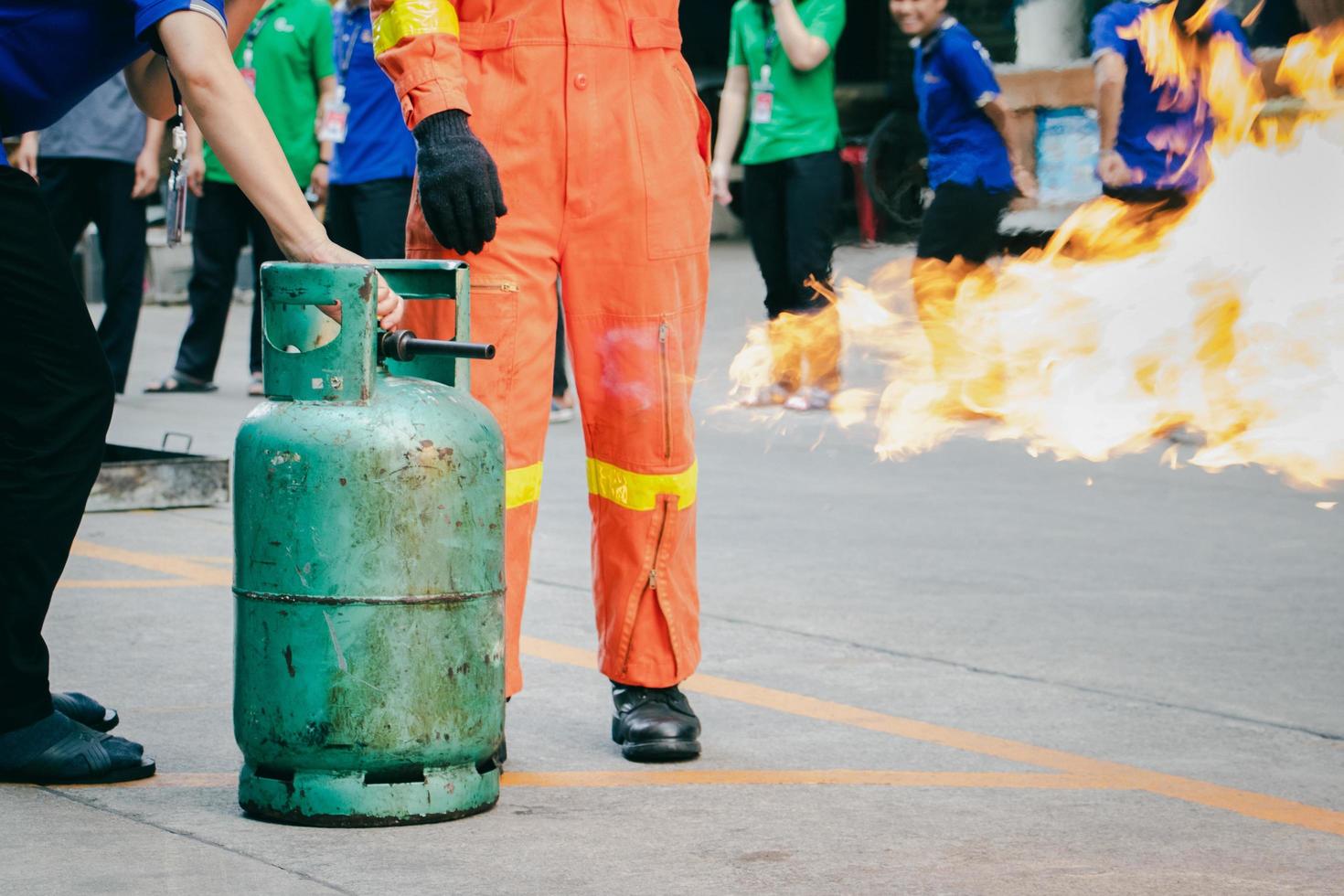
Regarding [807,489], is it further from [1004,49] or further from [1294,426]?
[1004,49]

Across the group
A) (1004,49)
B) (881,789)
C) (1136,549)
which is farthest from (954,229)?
(1004,49)

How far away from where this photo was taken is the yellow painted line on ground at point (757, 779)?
380cm

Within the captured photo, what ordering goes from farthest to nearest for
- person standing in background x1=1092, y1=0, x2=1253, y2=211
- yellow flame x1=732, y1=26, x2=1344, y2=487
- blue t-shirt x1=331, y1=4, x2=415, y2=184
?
blue t-shirt x1=331, y1=4, x2=415, y2=184 < person standing in background x1=1092, y1=0, x2=1253, y2=211 < yellow flame x1=732, y1=26, x2=1344, y2=487

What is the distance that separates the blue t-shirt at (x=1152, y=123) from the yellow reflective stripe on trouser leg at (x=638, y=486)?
12.1 ft

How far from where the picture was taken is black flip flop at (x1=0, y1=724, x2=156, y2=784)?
3.69 metres

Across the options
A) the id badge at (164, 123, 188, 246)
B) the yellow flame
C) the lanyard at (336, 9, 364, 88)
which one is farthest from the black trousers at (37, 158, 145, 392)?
the id badge at (164, 123, 188, 246)

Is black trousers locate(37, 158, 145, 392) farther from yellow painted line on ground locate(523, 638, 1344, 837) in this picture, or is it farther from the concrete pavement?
yellow painted line on ground locate(523, 638, 1344, 837)

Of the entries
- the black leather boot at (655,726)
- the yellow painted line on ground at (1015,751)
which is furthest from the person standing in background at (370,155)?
the black leather boot at (655,726)

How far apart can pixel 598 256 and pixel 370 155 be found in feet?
16.0

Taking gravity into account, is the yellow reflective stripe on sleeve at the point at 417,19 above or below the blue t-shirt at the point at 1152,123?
above

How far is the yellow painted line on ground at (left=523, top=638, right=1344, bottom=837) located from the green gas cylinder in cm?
112

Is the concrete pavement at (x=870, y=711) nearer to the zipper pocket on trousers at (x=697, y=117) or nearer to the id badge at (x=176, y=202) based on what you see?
the id badge at (x=176, y=202)

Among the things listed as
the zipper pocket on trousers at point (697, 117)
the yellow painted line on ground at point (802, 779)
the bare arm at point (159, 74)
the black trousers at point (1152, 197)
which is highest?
the bare arm at point (159, 74)

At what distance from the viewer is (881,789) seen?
379 centimetres
